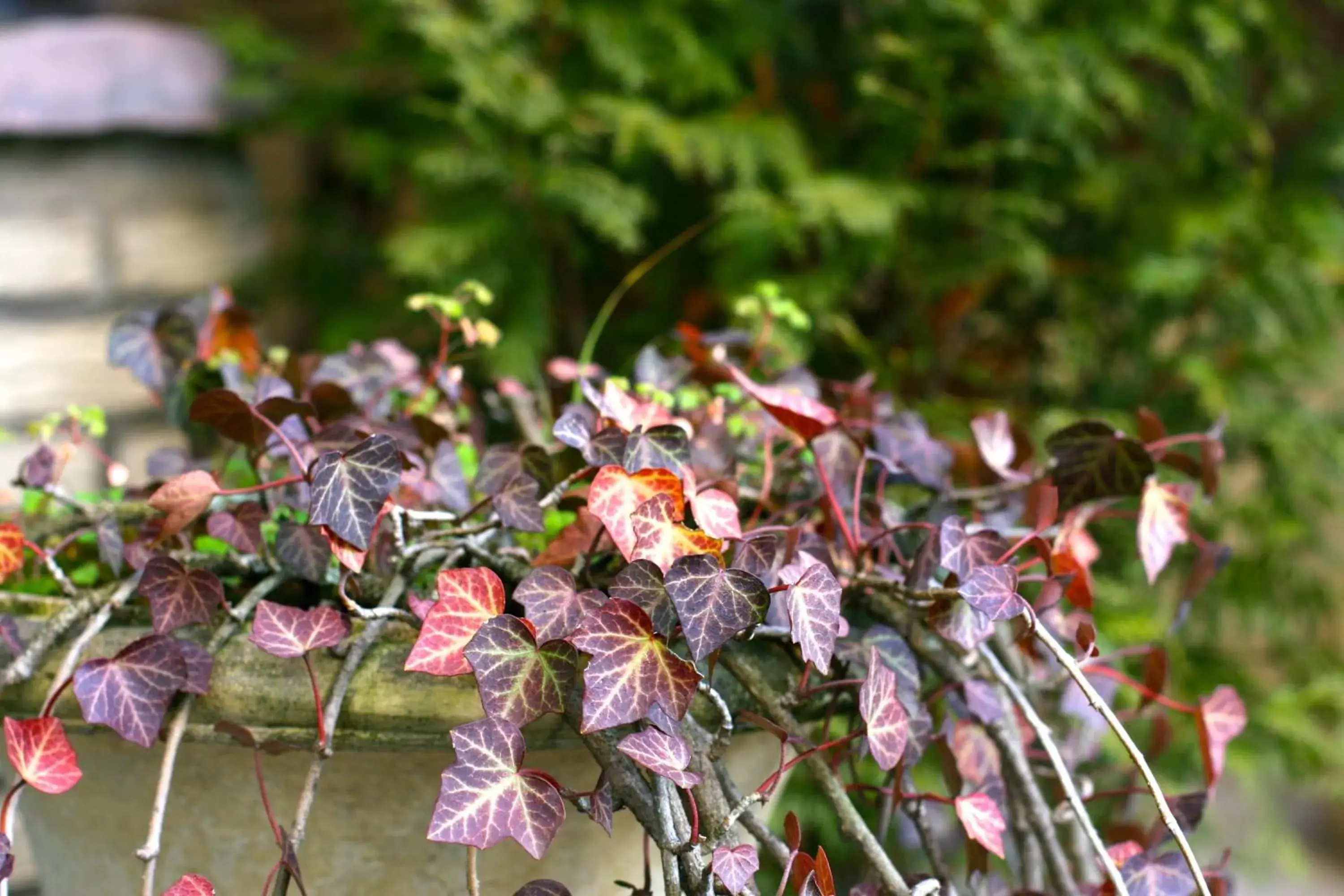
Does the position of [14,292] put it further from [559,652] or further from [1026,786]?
[1026,786]

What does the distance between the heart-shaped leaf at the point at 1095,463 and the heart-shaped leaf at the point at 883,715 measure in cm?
20

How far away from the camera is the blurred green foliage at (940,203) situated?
1.37 metres

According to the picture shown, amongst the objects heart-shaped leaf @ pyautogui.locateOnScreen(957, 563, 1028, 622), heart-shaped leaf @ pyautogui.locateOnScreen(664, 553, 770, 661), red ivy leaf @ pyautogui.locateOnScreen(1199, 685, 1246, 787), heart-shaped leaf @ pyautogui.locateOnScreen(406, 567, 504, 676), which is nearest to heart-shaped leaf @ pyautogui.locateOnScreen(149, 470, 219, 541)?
heart-shaped leaf @ pyautogui.locateOnScreen(406, 567, 504, 676)

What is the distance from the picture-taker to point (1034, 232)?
5.43 feet

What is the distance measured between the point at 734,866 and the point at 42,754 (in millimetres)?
331

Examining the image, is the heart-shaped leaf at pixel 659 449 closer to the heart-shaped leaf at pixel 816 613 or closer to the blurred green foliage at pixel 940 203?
the heart-shaped leaf at pixel 816 613

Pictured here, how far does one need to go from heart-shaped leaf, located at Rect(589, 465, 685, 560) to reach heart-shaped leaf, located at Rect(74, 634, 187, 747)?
0.22 meters

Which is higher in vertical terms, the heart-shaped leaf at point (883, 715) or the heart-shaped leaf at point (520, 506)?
the heart-shaped leaf at point (520, 506)

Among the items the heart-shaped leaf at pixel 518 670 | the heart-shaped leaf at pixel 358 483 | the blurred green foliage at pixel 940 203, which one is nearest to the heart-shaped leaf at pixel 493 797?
the heart-shaped leaf at pixel 518 670

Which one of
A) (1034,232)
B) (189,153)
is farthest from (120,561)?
(1034,232)

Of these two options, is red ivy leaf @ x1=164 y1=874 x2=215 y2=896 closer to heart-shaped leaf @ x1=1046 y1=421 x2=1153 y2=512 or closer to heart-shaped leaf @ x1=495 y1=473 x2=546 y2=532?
heart-shaped leaf @ x1=495 y1=473 x2=546 y2=532

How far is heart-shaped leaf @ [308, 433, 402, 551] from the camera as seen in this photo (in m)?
0.49

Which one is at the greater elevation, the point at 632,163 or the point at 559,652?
the point at 559,652

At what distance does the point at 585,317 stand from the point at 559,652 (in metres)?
1.22
